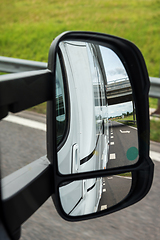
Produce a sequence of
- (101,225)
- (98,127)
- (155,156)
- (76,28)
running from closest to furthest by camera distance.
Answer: (98,127)
(101,225)
(155,156)
(76,28)

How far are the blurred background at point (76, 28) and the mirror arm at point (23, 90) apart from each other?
75cm

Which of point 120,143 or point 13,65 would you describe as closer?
point 120,143

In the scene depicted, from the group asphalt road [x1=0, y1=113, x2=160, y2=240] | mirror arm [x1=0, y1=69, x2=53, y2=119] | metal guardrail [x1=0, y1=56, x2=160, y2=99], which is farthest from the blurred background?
mirror arm [x1=0, y1=69, x2=53, y2=119]

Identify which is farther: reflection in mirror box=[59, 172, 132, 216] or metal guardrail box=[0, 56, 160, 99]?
metal guardrail box=[0, 56, 160, 99]

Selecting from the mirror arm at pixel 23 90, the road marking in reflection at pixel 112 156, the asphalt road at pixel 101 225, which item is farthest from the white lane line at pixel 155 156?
the mirror arm at pixel 23 90

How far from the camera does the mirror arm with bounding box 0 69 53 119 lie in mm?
860

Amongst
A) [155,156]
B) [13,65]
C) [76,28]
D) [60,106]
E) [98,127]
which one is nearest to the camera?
[60,106]

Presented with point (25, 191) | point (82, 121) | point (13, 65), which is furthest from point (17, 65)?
point (25, 191)

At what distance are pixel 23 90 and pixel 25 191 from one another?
33 centimetres

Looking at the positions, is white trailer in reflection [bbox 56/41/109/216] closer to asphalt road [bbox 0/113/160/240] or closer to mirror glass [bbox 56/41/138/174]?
mirror glass [bbox 56/41/138/174]

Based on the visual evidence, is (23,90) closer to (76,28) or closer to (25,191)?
(25,191)

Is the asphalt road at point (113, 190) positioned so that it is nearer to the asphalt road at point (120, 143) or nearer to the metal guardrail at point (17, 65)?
the asphalt road at point (120, 143)

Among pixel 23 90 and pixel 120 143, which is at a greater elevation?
pixel 23 90

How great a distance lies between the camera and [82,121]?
4.54 feet
